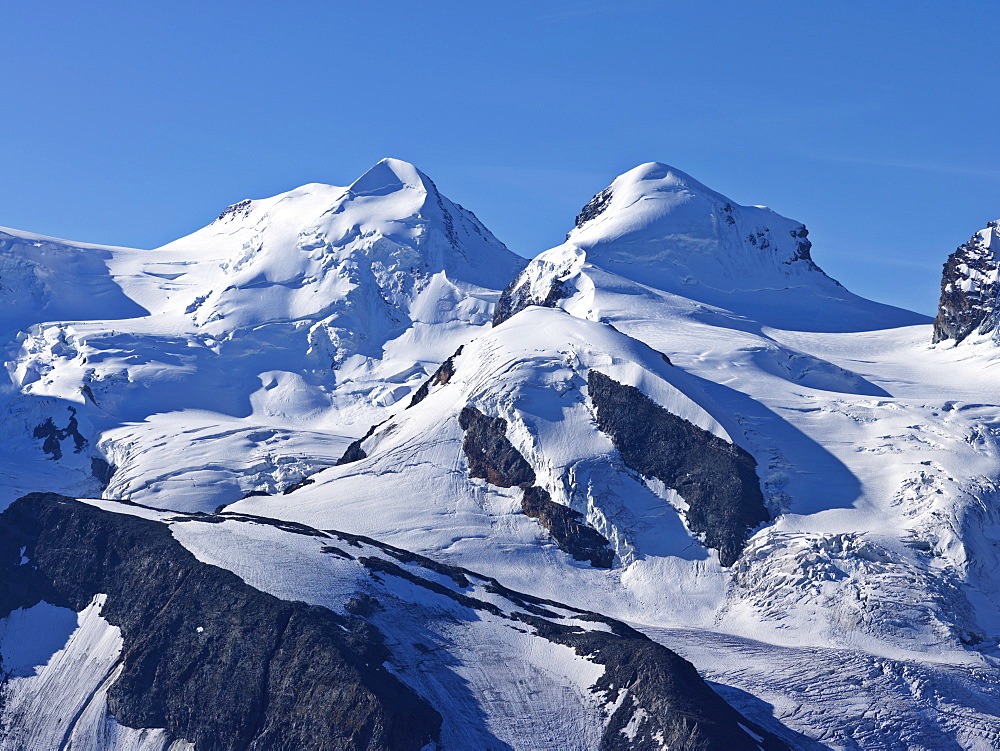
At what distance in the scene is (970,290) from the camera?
18488 cm

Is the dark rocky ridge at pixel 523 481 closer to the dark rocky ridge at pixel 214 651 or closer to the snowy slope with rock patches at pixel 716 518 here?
the snowy slope with rock patches at pixel 716 518

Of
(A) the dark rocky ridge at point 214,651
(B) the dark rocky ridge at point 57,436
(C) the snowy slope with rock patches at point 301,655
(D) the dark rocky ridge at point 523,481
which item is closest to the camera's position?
(A) the dark rocky ridge at point 214,651

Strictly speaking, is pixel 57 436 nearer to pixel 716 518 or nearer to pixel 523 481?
pixel 523 481

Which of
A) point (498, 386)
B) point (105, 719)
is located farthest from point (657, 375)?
point (105, 719)

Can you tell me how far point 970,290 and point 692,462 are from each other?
71.8 metres

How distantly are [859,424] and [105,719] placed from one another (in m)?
80.2

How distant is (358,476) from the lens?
13638cm

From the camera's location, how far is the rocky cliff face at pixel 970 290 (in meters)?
183

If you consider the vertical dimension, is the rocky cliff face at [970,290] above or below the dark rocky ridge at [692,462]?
above

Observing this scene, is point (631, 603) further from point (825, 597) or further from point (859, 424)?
point (859, 424)

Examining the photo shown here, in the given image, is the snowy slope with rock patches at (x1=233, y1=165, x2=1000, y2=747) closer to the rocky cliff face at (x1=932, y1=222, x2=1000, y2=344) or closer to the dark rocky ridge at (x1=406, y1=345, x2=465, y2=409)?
the dark rocky ridge at (x1=406, y1=345, x2=465, y2=409)

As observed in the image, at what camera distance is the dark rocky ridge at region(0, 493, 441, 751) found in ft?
295

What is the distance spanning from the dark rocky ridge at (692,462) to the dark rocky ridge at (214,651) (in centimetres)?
3816

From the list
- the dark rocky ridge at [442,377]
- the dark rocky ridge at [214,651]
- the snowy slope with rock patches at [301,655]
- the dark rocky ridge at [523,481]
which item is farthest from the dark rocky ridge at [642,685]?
the dark rocky ridge at [442,377]
